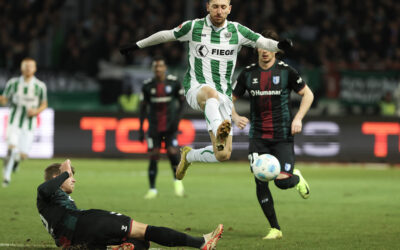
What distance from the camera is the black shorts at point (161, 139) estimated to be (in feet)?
43.3

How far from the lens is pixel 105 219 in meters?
6.61

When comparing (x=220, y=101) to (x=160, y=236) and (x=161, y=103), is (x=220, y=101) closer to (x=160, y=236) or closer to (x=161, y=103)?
(x=160, y=236)

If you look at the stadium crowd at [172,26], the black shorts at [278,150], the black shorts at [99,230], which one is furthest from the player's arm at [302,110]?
the stadium crowd at [172,26]

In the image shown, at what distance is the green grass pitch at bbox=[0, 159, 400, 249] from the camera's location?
333 inches

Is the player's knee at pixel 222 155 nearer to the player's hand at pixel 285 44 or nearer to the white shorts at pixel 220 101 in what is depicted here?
the white shorts at pixel 220 101

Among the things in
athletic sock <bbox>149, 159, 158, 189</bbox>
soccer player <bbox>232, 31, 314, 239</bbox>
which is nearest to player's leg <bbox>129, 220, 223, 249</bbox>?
soccer player <bbox>232, 31, 314, 239</bbox>

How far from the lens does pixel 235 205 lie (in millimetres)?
11820

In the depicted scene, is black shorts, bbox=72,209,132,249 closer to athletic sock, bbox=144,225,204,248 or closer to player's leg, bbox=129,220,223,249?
player's leg, bbox=129,220,223,249

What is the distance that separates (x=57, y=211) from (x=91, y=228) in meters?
0.34

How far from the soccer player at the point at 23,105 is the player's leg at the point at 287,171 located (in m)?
7.15

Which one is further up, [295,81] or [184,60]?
[184,60]

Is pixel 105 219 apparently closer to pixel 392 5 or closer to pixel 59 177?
pixel 59 177

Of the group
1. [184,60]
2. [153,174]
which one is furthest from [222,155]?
[184,60]

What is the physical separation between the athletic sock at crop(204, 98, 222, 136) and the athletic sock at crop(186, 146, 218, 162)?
0.42 metres
